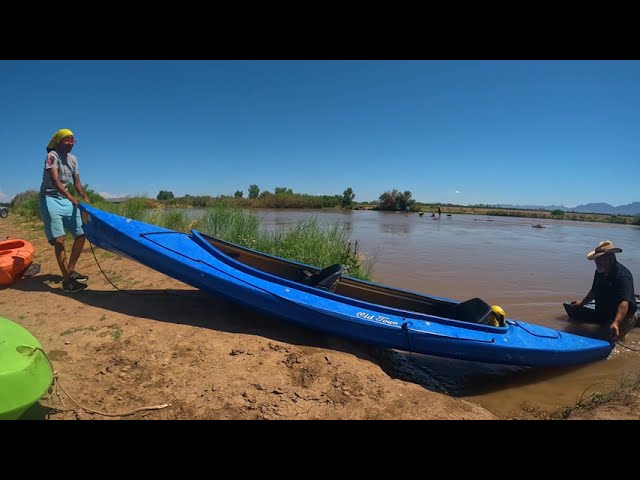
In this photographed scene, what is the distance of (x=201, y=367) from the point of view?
283 cm

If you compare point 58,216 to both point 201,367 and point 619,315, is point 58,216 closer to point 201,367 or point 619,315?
point 201,367

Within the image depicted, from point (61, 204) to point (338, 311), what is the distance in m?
3.78

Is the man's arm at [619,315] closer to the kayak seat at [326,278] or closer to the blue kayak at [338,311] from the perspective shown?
the blue kayak at [338,311]

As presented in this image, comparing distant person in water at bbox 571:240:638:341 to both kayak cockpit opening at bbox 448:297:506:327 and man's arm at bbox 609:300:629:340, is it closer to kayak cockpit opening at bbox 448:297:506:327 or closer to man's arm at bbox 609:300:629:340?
man's arm at bbox 609:300:629:340

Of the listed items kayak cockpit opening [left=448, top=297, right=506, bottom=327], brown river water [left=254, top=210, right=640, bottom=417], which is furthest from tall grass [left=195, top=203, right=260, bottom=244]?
kayak cockpit opening [left=448, top=297, right=506, bottom=327]

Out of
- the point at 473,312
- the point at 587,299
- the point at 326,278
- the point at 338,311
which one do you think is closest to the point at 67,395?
the point at 338,311

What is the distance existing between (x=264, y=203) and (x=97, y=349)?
3546 centimetres

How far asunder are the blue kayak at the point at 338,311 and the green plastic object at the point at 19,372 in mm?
1712

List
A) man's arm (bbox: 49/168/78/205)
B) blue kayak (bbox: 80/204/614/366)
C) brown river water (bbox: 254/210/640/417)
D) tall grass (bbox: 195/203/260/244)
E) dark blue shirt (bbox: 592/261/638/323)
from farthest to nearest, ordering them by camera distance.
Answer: tall grass (bbox: 195/203/260/244) → dark blue shirt (bbox: 592/261/638/323) → man's arm (bbox: 49/168/78/205) → brown river water (bbox: 254/210/640/417) → blue kayak (bbox: 80/204/614/366)

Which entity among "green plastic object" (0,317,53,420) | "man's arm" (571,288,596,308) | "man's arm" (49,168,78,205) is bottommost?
"man's arm" (571,288,596,308)

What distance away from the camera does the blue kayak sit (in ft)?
11.4

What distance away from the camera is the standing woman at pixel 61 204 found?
4094 millimetres

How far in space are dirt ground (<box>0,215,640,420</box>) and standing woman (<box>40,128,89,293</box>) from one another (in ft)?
1.17

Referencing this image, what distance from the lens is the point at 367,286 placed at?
15.3 ft
